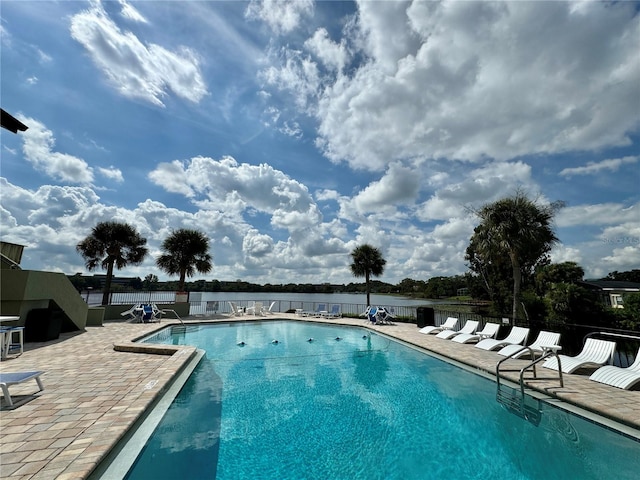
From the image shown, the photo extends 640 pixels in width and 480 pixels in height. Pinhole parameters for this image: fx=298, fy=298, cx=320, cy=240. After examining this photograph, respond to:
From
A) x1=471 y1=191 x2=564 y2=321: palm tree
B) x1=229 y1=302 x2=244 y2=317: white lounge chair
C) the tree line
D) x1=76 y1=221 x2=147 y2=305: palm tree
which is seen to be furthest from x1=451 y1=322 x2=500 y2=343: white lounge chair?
x1=76 y1=221 x2=147 y2=305: palm tree

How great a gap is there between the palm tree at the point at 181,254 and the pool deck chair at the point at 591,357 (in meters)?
20.2

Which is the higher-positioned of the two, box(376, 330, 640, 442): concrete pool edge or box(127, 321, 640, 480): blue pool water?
box(376, 330, 640, 442): concrete pool edge

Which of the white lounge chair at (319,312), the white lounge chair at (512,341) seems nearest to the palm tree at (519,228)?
the white lounge chair at (512,341)

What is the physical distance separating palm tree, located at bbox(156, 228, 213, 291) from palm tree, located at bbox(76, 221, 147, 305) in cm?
247

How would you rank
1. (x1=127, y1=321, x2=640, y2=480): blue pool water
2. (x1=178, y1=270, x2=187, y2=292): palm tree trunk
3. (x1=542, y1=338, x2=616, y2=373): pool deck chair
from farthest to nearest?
(x1=178, y1=270, x2=187, y2=292): palm tree trunk → (x1=542, y1=338, x2=616, y2=373): pool deck chair → (x1=127, y1=321, x2=640, y2=480): blue pool water

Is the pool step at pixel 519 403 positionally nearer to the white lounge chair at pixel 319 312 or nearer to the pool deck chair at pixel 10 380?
the pool deck chair at pixel 10 380

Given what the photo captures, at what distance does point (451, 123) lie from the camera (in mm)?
9883

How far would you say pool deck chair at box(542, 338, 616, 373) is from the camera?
612cm

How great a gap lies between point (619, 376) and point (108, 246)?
2242 centimetres

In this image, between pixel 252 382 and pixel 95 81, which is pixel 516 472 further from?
pixel 95 81

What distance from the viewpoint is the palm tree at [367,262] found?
74.1ft

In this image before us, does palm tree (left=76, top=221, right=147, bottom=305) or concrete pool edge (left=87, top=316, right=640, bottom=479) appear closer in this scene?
concrete pool edge (left=87, top=316, right=640, bottom=479)

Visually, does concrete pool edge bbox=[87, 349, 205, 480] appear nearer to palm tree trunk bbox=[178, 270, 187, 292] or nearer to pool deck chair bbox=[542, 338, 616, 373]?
pool deck chair bbox=[542, 338, 616, 373]

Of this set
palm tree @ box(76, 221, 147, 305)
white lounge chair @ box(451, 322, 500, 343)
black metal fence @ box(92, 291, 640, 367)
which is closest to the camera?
white lounge chair @ box(451, 322, 500, 343)
